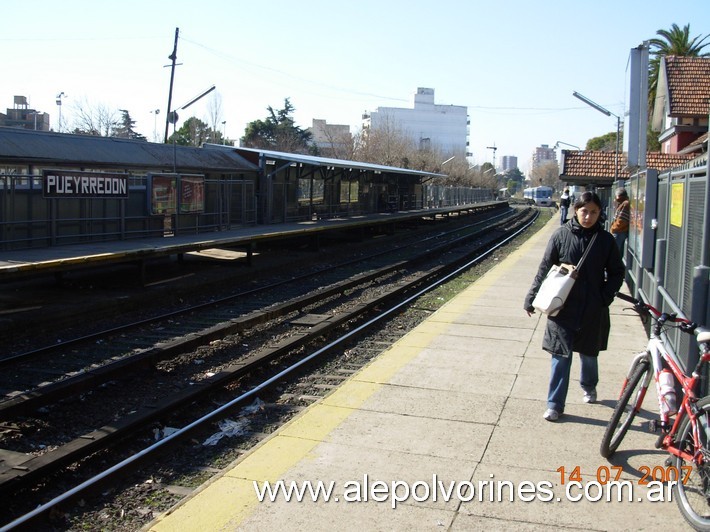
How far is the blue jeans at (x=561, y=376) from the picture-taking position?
18.7ft

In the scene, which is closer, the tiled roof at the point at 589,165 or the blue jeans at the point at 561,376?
the blue jeans at the point at 561,376

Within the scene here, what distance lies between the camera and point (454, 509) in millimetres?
4316

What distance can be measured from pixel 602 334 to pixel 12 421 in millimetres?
5137

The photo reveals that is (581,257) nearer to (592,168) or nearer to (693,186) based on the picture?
(693,186)

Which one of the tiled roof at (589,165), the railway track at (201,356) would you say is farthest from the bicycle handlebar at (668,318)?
the tiled roof at (589,165)

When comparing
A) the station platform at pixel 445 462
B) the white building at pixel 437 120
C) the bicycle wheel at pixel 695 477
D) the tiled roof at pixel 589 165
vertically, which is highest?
the white building at pixel 437 120

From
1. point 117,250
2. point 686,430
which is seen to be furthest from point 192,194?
point 686,430

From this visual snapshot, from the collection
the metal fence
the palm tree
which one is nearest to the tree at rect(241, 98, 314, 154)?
the palm tree

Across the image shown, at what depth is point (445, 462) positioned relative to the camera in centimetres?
505

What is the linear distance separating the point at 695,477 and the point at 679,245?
3.53 meters

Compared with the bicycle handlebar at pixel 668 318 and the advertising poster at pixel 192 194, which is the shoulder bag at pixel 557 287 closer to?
the bicycle handlebar at pixel 668 318

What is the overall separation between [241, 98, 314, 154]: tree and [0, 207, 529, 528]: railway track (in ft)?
231

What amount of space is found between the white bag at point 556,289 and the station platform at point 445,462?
3.27 feet

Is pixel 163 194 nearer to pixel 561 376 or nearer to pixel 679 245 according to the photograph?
pixel 679 245
